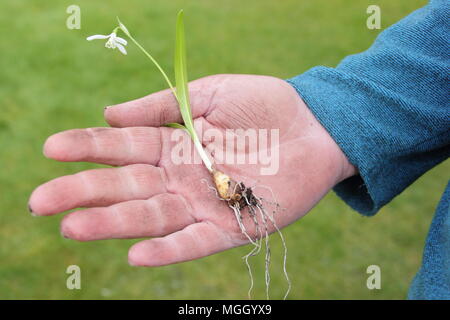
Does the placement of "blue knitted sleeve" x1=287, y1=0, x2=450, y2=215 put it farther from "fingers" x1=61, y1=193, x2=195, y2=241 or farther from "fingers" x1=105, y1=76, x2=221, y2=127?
"fingers" x1=61, y1=193, x2=195, y2=241

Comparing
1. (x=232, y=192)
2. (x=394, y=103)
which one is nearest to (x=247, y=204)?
(x=232, y=192)

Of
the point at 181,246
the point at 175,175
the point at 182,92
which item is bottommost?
the point at 181,246

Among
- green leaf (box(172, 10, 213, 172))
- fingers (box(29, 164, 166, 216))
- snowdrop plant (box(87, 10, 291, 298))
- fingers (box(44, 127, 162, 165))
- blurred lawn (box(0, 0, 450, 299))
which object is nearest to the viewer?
fingers (box(29, 164, 166, 216))

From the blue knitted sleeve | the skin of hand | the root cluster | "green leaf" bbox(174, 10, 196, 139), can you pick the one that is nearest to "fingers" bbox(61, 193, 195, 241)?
the skin of hand

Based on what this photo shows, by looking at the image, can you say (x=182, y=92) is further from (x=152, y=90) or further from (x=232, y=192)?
(x=152, y=90)

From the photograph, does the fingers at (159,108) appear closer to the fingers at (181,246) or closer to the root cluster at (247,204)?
the root cluster at (247,204)

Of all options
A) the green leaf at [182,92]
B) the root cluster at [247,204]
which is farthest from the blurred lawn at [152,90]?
the green leaf at [182,92]

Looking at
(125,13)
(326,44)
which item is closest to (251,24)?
(326,44)
